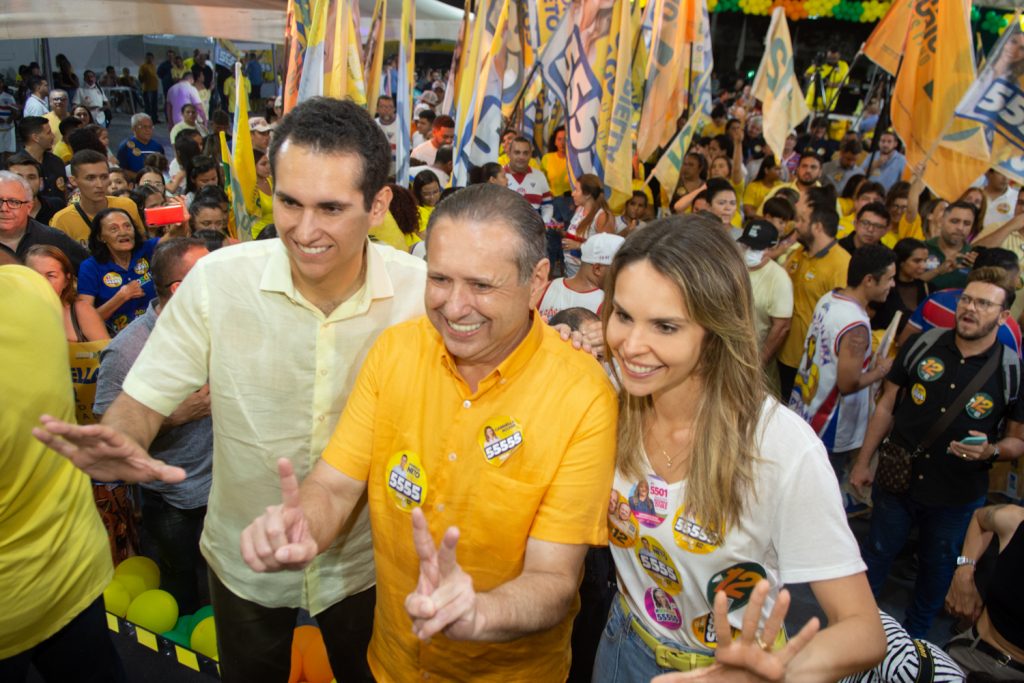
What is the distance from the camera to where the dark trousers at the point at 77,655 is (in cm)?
234

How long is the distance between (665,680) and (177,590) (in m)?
3.05

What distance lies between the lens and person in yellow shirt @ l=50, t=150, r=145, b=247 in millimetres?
5793

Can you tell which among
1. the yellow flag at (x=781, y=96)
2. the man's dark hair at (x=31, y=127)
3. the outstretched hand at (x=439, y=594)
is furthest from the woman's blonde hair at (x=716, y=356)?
the man's dark hair at (x=31, y=127)

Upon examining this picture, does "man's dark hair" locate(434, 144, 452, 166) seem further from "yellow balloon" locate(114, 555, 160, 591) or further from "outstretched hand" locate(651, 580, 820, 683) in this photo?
"outstretched hand" locate(651, 580, 820, 683)

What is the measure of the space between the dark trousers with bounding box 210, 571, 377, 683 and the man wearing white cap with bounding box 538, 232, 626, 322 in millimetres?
2549

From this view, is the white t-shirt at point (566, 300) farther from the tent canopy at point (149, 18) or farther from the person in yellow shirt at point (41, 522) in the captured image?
the tent canopy at point (149, 18)

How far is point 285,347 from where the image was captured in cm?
219

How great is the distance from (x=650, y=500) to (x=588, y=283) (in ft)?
10.2

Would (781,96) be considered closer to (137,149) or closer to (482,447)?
(482,447)

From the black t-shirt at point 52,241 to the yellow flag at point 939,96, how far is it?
600 cm

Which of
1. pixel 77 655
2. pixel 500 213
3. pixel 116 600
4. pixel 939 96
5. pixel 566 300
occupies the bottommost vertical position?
pixel 116 600

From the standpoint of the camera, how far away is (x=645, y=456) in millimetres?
1902

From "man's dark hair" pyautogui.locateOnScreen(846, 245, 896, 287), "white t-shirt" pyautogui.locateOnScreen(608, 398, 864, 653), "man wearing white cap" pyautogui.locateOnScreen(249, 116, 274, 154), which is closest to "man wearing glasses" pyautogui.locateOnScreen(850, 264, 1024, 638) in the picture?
"man's dark hair" pyautogui.locateOnScreen(846, 245, 896, 287)

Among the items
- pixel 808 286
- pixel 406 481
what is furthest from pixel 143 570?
pixel 808 286
